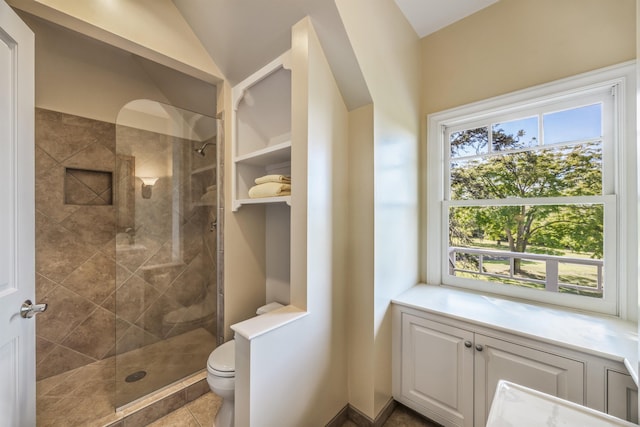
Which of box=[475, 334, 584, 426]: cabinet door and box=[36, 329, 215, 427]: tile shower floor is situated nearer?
box=[475, 334, 584, 426]: cabinet door

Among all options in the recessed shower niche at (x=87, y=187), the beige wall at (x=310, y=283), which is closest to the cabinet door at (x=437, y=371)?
the beige wall at (x=310, y=283)

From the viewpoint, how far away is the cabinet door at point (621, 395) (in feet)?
3.23

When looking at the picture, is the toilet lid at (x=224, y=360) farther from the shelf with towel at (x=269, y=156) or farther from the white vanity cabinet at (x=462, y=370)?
the shelf with towel at (x=269, y=156)

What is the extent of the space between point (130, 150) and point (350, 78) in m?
1.67

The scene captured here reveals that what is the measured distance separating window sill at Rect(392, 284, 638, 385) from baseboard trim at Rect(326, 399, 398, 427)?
67cm

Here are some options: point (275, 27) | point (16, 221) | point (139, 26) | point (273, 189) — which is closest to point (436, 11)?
point (275, 27)

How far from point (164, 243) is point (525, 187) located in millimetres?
2726

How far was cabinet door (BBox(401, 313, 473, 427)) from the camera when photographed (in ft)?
4.45

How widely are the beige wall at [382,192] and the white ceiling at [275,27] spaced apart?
0.22 ft

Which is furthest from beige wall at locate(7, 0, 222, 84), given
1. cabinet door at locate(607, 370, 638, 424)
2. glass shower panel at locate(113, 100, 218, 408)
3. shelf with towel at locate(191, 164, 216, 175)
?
cabinet door at locate(607, 370, 638, 424)

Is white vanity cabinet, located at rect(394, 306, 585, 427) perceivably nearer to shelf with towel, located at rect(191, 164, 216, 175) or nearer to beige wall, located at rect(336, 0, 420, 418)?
beige wall, located at rect(336, 0, 420, 418)

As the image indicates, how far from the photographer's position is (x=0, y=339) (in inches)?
35.1

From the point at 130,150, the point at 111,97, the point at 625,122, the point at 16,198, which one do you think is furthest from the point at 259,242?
the point at 625,122

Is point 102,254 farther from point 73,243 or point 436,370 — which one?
point 436,370
